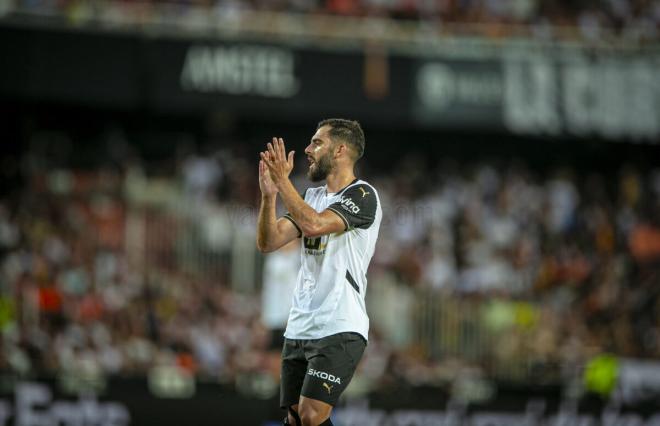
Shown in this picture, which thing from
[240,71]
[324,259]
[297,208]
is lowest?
[324,259]

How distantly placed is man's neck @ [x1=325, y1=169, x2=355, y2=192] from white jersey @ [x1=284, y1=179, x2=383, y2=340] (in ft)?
0.18

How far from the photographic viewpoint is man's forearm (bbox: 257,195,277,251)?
6668 millimetres

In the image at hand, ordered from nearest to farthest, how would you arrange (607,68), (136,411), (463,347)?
(136,411)
(463,347)
(607,68)

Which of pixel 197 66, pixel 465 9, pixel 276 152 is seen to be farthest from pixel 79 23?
pixel 276 152

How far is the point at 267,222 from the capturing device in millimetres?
6707

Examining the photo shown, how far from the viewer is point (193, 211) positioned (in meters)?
17.8

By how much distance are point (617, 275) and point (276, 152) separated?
13211mm

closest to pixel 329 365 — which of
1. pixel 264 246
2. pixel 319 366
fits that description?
pixel 319 366

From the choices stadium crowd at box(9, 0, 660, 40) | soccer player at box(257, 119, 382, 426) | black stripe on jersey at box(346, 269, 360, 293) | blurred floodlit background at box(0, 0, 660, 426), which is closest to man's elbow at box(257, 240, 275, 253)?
soccer player at box(257, 119, 382, 426)

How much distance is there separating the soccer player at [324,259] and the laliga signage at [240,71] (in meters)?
11.0

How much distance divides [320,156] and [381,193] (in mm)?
12527

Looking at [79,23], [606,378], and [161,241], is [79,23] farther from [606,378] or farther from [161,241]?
[606,378]

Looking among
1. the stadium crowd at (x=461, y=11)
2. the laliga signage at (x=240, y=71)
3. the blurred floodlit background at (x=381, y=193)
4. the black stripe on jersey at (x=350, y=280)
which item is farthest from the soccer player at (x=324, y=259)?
the stadium crowd at (x=461, y=11)

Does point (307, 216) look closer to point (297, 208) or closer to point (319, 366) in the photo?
point (297, 208)
